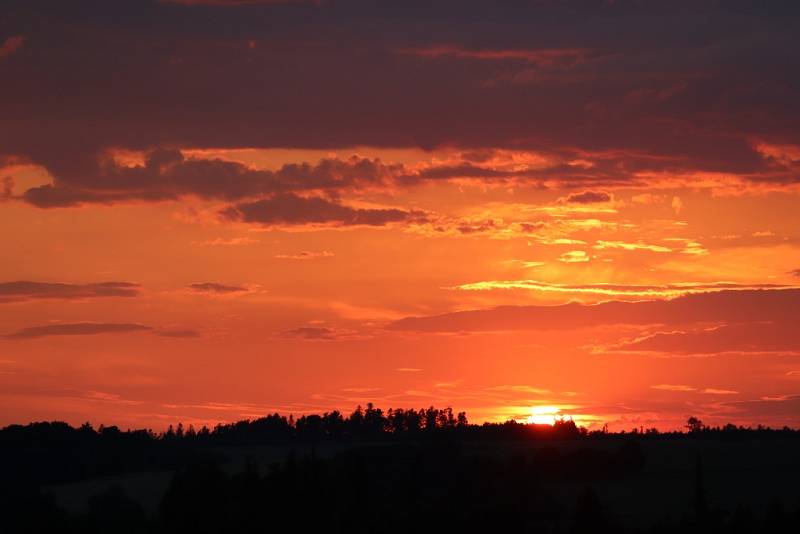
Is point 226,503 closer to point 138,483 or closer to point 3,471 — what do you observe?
point 138,483

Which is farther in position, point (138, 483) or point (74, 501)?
point (138, 483)

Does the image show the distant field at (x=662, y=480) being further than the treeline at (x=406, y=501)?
Yes

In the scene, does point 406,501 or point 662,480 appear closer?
point 406,501

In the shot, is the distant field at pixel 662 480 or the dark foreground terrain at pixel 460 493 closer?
the dark foreground terrain at pixel 460 493

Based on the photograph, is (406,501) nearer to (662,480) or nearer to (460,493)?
(460,493)

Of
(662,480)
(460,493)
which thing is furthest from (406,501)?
(662,480)

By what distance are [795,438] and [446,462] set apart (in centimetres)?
5195

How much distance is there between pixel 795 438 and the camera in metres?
184

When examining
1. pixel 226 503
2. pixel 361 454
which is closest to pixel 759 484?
pixel 361 454

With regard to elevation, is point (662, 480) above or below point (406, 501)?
→ above

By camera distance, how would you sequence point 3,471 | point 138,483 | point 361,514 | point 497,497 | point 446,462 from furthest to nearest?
1. point 3,471
2. point 138,483
3. point 446,462
4. point 497,497
5. point 361,514

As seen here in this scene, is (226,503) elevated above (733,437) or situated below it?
below

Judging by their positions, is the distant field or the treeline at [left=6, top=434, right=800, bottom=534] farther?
the distant field

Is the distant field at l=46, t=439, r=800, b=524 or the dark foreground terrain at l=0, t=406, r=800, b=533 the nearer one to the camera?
the dark foreground terrain at l=0, t=406, r=800, b=533
